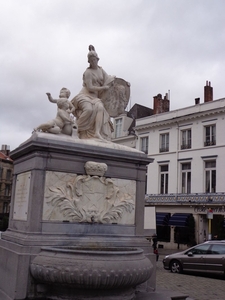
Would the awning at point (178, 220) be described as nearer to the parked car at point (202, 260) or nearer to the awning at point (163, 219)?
the awning at point (163, 219)

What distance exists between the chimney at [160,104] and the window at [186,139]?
16.2 ft

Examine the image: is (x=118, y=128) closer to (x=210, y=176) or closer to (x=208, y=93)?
(x=208, y=93)

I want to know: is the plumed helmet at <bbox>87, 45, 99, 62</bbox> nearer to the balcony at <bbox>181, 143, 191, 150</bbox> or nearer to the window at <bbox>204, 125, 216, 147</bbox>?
the window at <bbox>204, 125, 216, 147</bbox>

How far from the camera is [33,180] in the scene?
23.3ft

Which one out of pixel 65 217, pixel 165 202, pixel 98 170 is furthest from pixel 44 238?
pixel 165 202

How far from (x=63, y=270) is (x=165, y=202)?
2751 centimetres

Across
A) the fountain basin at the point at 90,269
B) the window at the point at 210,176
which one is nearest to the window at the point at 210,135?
the window at the point at 210,176

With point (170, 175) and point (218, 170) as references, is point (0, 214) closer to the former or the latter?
point (170, 175)

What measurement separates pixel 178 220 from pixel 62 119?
24671 mm

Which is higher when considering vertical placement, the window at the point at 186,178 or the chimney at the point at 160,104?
the chimney at the point at 160,104

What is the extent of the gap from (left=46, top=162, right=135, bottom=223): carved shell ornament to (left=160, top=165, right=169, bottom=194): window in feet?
84.8

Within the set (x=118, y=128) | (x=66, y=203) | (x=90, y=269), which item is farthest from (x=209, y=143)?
(x=90, y=269)

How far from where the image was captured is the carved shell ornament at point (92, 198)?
7.29 meters

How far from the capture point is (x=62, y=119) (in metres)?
7.99
